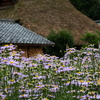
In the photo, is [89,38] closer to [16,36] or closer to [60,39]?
[60,39]

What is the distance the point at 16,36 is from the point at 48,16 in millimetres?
6211

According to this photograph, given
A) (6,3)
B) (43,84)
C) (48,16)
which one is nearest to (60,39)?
(48,16)

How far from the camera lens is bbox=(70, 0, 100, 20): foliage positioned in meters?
25.9

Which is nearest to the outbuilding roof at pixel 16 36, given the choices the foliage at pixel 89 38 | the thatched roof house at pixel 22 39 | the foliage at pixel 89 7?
the thatched roof house at pixel 22 39

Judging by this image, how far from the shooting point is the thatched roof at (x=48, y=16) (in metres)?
13.5

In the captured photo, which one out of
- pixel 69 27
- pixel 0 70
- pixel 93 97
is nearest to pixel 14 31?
pixel 69 27

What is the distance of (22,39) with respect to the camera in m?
9.21

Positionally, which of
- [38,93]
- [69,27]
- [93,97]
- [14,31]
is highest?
[93,97]

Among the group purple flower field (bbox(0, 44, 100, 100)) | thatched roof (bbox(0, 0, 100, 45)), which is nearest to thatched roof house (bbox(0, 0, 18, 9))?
thatched roof (bbox(0, 0, 100, 45))

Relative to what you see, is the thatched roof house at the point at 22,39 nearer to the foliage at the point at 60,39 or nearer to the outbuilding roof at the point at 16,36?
the outbuilding roof at the point at 16,36

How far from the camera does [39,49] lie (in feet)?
35.0

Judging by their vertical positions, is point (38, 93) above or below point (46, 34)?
above

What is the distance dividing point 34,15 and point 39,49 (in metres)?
4.57

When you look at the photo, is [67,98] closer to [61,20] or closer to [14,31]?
[14,31]
